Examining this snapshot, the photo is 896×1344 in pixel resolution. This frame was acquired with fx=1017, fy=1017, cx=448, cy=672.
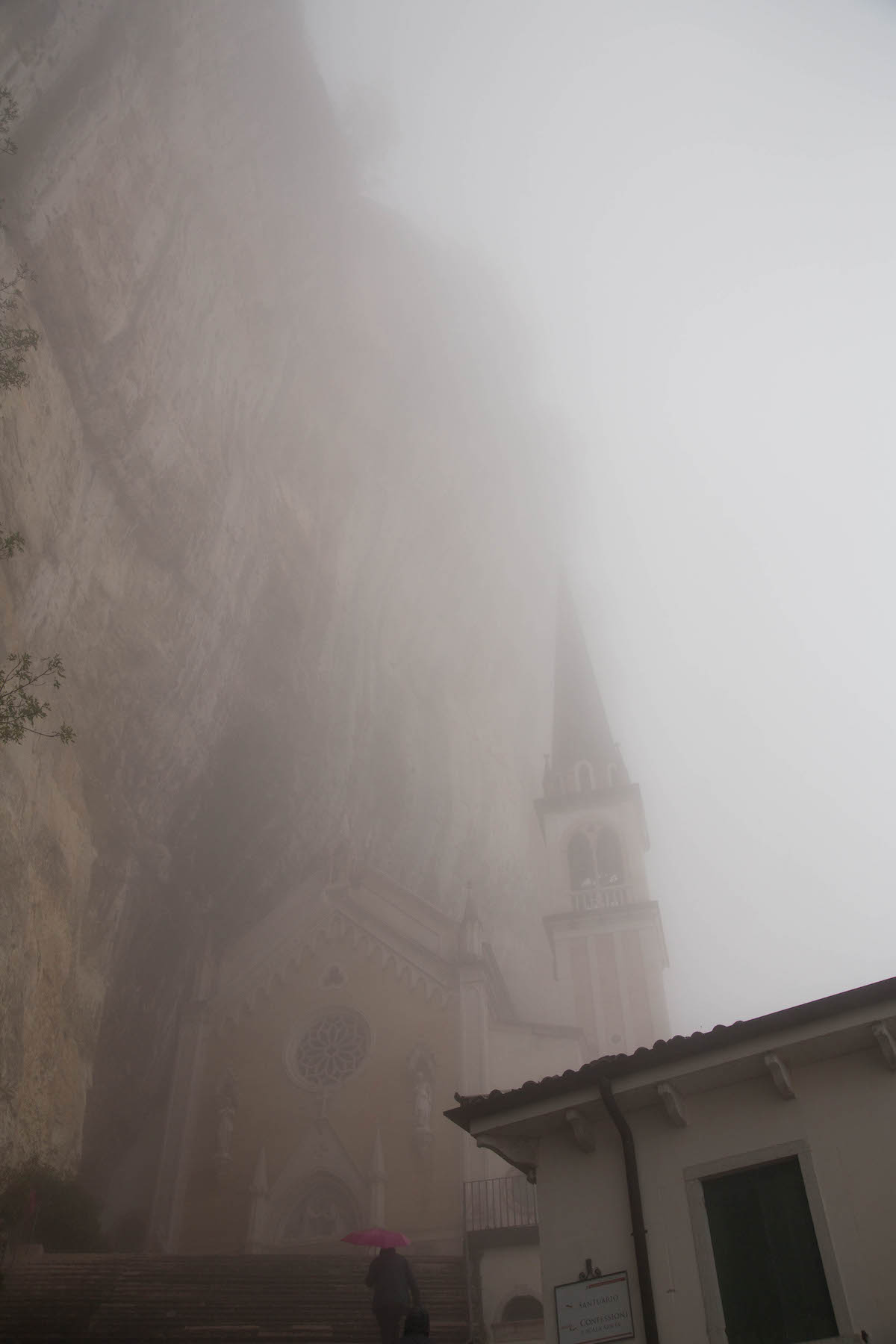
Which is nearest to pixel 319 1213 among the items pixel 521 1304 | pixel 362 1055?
pixel 362 1055

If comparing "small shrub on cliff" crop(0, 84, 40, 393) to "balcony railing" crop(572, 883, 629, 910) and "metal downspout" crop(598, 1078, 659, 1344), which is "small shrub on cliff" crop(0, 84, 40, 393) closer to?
"metal downspout" crop(598, 1078, 659, 1344)

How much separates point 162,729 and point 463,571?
26090 millimetres

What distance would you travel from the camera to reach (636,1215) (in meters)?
8.69

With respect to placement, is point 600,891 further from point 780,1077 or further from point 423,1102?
point 780,1077

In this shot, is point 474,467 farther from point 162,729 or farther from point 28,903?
point 28,903

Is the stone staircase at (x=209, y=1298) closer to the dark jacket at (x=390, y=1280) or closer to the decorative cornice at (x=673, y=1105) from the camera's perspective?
the dark jacket at (x=390, y=1280)

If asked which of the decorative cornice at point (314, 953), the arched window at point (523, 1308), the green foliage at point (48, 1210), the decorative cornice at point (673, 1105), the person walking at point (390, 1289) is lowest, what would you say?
the person walking at point (390, 1289)

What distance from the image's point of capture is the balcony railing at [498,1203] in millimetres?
20403

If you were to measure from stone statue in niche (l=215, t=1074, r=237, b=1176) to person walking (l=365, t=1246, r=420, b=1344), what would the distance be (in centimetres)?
1364

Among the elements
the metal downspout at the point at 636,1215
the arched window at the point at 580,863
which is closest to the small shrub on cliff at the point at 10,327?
the metal downspout at the point at 636,1215

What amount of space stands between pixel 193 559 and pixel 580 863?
16.5 m

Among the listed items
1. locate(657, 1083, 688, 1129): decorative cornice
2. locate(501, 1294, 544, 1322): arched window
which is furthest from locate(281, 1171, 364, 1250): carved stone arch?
locate(657, 1083, 688, 1129): decorative cornice

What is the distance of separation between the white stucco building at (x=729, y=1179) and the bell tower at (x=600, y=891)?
20369 millimetres

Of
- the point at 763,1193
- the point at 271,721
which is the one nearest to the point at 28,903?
the point at 271,721
